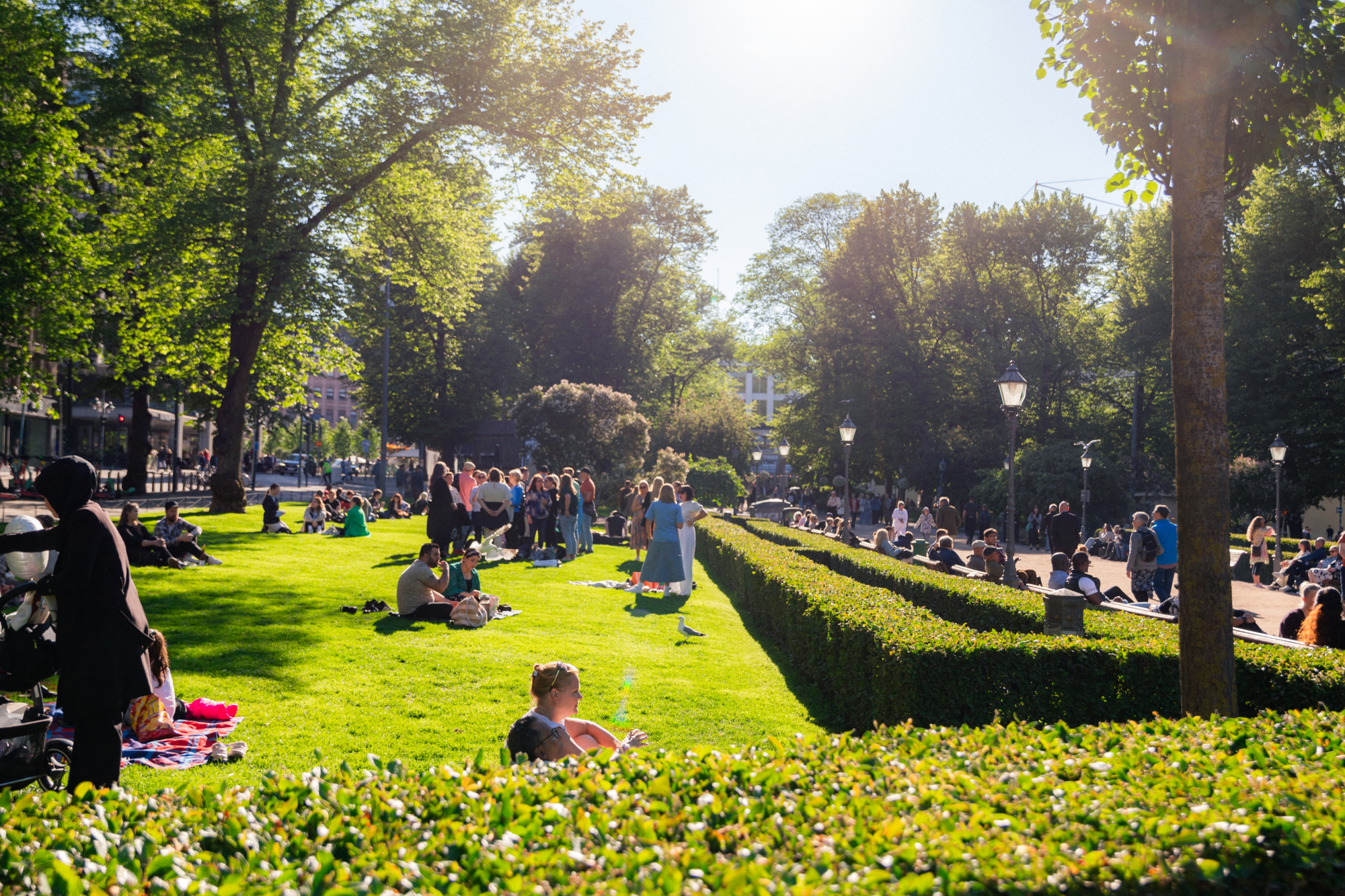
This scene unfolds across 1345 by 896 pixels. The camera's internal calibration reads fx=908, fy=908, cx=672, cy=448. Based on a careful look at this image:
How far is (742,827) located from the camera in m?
3.06

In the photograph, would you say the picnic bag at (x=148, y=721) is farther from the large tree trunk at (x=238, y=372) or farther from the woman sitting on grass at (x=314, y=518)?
the woman sitting on grass at (x=314, y=518)

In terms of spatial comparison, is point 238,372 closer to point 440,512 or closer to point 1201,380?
point 440,512

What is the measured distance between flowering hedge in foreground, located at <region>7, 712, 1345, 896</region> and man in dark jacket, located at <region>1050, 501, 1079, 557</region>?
12.6 meters

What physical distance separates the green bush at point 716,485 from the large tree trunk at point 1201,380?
32.6 meters

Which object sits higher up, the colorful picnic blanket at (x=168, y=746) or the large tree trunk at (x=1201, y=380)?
the large tree trunk at (x=1201, y=380)

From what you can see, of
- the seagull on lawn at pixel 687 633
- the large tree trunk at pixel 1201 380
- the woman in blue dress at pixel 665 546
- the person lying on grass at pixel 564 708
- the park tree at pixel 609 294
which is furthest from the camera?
the park tree at pixel 609 294

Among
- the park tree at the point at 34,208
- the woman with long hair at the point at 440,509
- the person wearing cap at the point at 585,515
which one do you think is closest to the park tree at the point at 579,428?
the person wearing cap at the point at 585,515

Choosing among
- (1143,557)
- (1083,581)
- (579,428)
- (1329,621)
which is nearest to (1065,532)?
(1143,557)

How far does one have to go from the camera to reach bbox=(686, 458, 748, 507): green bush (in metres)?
37.9

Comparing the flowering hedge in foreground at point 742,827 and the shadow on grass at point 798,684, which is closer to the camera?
the flowering hedge in foreground at point 742,827

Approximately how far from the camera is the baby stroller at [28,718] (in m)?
4.51

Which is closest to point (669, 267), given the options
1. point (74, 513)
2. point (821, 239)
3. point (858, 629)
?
point (821, 239)

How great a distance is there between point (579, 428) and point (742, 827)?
115 feet

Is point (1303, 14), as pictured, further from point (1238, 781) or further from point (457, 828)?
point (457, 828)
